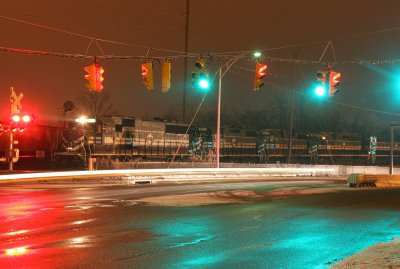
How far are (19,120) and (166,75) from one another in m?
6.40

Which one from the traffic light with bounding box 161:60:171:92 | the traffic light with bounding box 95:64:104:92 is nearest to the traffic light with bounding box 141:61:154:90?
the traffic light with bounding box 161:60:171:92

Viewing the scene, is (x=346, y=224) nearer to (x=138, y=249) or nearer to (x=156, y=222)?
(x=156, y=222)

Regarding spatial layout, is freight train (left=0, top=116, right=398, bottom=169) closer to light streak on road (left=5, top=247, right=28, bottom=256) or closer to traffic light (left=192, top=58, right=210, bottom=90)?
traffic light (left=192, top=58, right=210, bottom=90)

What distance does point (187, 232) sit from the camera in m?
12.1

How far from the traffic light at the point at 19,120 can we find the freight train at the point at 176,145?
14.3 metres

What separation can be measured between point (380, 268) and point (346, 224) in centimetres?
659

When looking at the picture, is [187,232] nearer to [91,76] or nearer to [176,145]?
[91,76]

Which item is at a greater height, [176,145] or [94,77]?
[94,77]

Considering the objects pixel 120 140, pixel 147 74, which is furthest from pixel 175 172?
pixel 147 74

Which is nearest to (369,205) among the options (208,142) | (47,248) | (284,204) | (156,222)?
(284,204)

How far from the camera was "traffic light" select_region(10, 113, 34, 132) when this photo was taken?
21938 millimetres

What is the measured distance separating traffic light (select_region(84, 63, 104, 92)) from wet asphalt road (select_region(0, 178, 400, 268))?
4710 mm

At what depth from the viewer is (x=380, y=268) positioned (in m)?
7.43

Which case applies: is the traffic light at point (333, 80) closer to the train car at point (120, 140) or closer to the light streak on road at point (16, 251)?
the train car at point (120, 140)
